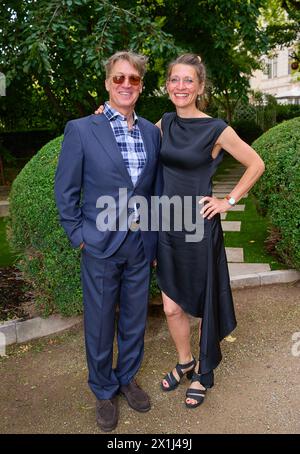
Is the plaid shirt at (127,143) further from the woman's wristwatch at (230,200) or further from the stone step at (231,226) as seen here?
the stone step at (231,226)

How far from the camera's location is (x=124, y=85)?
100 inches

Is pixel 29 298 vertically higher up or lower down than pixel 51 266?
lower down

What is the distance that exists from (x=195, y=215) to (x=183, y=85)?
0.77 metres

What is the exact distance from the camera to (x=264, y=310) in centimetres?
430

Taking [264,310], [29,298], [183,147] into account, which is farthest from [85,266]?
[264,310]

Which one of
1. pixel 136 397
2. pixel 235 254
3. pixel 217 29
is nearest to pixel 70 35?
pixel 235 254

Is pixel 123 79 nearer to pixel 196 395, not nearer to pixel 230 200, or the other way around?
pixel 230 200

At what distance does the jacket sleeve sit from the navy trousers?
179 millimetres

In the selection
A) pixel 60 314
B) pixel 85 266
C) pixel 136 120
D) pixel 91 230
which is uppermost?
pixel 136 120

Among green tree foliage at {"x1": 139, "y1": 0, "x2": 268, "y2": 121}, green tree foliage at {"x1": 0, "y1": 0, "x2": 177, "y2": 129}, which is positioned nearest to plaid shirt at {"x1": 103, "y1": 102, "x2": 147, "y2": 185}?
green tree foliage at {"x1": 0, "y1": 0, "x2": 177, "y2": 129}

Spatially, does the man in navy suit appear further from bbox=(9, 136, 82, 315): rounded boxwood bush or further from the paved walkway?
the paved walkway
